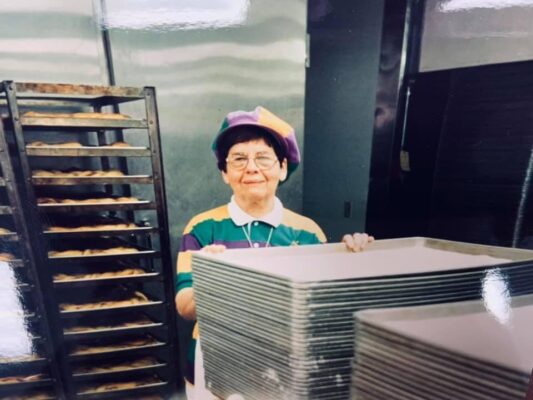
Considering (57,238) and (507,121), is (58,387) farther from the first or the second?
(507,121)

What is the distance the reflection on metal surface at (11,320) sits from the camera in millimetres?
793

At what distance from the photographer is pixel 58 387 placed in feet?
3.85

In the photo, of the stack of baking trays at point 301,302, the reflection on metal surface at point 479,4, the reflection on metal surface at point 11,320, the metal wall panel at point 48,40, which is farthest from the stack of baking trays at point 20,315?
the reflection on metal surface at point 479,4

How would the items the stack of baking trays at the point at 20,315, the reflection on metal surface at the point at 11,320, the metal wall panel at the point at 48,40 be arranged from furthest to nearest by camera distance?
the stack of baking trays at the point at 20,315, the reflection on metal surface at the point at 11,320, the metal wall panel at the point at 48,40

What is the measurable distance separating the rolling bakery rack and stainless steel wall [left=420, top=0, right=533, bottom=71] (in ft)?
2.88

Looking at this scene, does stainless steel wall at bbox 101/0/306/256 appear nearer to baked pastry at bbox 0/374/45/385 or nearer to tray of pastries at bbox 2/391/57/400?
baked pastry at bbox 0/374/45/385

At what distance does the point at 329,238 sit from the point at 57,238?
1002mm

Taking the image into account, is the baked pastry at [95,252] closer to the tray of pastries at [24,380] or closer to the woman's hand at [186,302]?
the tray of pastries at [24,380]

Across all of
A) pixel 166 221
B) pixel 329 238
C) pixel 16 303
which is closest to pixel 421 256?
pixel 329 238

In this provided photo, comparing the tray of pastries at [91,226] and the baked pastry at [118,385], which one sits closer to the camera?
the tray of pastries at [91,226]

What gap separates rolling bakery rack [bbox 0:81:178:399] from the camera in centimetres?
111

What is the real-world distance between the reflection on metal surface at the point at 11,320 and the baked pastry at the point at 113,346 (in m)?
0.21

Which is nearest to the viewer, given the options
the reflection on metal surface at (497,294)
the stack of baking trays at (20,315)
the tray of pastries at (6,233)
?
the reflection on metal surface at (497,294)

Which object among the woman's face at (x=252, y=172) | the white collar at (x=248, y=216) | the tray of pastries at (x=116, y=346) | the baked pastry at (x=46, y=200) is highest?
the woman's face at (x=252, y=172)
